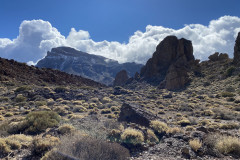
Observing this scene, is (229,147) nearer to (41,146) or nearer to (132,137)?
(132,137)

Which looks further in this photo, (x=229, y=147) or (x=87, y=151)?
(x=229, y=147)

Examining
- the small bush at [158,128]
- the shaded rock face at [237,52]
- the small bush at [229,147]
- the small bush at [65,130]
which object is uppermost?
the shaded rock face at [237,52]

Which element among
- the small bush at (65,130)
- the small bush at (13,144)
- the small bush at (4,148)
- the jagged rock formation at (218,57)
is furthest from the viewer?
the jagged rock formation at (218,57)

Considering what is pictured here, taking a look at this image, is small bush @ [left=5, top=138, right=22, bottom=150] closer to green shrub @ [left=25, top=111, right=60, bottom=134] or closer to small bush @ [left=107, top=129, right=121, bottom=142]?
green shrub @ [left=25, top=111, right=60, bottom=134]

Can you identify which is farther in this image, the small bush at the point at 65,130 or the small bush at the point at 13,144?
the small bush at the point at 65,130

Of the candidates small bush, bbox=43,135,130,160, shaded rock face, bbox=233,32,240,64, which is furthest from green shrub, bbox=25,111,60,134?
shaded rock face, bbox=233,32,240,64

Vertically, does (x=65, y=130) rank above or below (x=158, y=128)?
above

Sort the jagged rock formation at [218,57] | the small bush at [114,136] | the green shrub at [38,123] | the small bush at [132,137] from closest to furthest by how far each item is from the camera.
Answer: the small bush at [132,137], the small bush at [114,136], the green shrub at [38,123], the jagged rock formation at [218,57]

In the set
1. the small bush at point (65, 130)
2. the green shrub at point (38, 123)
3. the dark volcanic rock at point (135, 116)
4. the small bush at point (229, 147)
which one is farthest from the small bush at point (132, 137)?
the green shrub at point (38, 123)

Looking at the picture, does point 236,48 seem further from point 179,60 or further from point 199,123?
point 199,123

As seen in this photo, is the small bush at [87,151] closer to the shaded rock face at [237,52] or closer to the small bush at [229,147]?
the small bush at [229,147]

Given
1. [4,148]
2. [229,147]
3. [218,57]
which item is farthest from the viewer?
[218,57]

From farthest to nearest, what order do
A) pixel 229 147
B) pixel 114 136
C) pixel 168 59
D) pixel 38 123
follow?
pixel 168 59
pixel 38 123
pixel 114 136
pixel 229 147

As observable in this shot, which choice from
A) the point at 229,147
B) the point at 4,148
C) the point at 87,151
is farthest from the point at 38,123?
the point at 229,147
